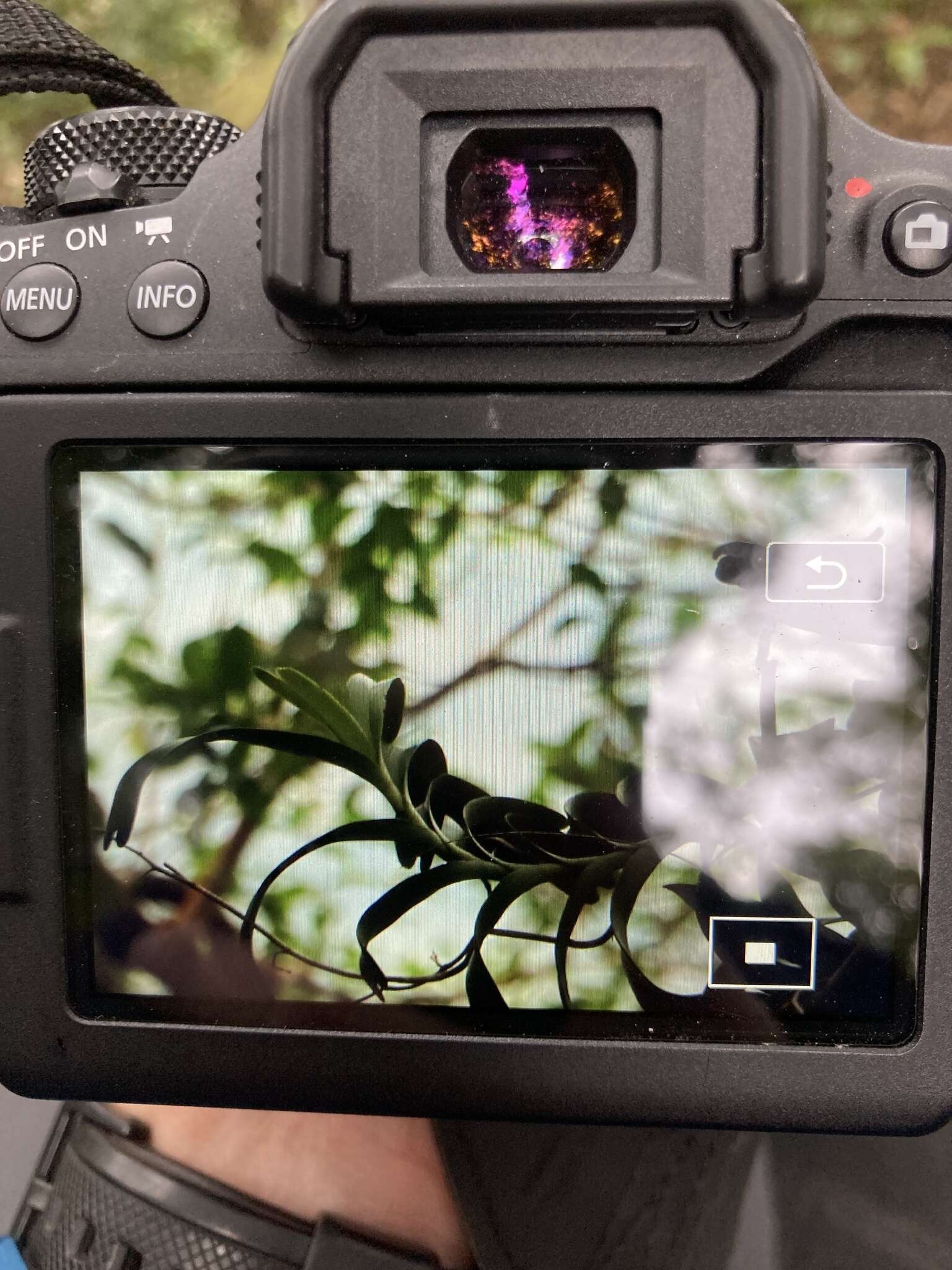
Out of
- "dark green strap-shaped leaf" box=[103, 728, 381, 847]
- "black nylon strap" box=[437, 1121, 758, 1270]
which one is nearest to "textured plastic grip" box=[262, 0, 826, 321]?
"dark green strap-shaped leaf" box=[103, 728, 381, 847]

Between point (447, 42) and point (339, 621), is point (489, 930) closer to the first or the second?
point (339, 621)

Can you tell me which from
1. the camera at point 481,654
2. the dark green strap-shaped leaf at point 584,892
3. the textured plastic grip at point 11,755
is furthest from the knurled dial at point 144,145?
Result: the dark green strap-shaped leaf at point 584,892

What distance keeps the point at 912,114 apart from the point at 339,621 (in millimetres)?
487

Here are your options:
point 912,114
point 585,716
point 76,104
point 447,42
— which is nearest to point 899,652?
point 585,716

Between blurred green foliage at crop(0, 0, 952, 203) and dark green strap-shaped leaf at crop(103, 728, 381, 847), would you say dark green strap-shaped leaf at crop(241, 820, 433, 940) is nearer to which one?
dark green strap-shaped leaf at crop(103, 728, 381, 847)

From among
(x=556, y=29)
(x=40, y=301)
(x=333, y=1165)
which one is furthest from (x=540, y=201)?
(x=333, y=1165)

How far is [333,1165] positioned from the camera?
1.20ft

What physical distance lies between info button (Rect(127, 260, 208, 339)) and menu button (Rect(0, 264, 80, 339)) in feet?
0.06

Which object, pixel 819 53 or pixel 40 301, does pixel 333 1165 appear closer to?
pixel 40 301

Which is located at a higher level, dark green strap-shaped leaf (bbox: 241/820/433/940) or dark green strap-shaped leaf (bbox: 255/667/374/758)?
dark green strap-shaped leaf (bbox: 255/667/374/758)

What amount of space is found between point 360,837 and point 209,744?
0.05 metres

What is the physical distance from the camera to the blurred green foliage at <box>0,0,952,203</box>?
59 cm

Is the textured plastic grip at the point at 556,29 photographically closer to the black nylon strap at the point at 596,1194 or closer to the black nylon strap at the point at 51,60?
the black nylon strap at the point at 51,60

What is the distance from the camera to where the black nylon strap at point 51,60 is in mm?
341
